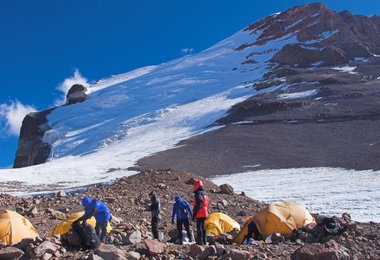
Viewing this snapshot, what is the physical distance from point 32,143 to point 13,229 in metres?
89.3

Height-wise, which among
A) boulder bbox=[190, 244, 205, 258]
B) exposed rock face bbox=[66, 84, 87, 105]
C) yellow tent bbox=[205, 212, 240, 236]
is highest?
exposed rock face bbox=[66, 84, 87, 105]

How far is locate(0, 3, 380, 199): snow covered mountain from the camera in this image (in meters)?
52.8

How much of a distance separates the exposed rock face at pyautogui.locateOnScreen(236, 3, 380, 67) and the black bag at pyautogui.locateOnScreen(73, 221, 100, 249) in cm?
9883

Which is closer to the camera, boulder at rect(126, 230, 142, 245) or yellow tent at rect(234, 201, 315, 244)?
boulder at rect(126, 230, 142, 245)

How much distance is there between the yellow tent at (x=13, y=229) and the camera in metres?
11.1

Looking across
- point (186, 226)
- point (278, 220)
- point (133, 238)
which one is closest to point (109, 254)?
point (133, 238)

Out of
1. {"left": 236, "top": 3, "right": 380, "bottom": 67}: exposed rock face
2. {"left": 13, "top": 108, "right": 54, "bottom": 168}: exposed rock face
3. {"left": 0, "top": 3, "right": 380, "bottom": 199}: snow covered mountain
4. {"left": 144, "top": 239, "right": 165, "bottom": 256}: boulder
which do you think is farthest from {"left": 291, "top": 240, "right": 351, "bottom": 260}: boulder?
{"left": 236, "top": 3, "right": 380, "bottom": 67}: exposed rock face

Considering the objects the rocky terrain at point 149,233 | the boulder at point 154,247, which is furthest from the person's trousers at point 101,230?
the boulder at point 154,247

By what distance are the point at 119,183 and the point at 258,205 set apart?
6031 millimetres

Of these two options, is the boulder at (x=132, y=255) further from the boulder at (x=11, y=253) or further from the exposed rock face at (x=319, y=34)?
the exposed rock face at (x=319, y=34)

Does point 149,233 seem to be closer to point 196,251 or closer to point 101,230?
point 101,230

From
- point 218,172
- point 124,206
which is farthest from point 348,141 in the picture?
point 124,206

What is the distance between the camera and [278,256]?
993 centimetres

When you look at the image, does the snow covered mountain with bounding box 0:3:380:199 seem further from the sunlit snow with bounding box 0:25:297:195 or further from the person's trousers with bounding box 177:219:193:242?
the person's trousers with bounding box 177:219:193:242
